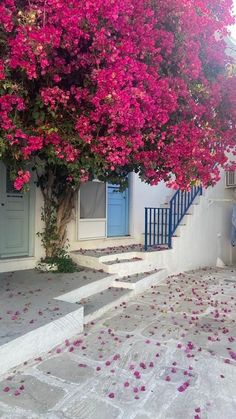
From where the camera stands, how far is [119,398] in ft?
8.80

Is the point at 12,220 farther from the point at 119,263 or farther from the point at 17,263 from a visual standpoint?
the point at 119,263

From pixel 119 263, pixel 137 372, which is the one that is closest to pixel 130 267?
pixel 119 263

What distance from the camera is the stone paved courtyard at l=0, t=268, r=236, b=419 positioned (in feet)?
8.31

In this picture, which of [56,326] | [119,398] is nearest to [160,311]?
[56,326]

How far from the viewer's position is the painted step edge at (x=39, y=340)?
2975 millimetres

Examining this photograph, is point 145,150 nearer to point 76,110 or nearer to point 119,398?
point 76,110

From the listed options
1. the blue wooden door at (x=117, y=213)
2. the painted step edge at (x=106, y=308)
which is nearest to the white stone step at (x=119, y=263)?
the painted step edge at (x=106, y=308)

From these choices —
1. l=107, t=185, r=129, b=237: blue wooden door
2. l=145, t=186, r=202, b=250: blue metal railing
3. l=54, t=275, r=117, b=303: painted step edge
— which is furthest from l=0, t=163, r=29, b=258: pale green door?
l=145, t=186, r=202, b=250: blue metal railing

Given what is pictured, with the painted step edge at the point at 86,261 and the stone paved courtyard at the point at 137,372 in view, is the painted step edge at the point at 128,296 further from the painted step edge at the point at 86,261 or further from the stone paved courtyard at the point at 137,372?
the painted step edge at the point at 86,261

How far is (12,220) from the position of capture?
5.89 metres

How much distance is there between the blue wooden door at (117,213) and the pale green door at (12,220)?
6.87 ft

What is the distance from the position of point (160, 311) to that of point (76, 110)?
300cm

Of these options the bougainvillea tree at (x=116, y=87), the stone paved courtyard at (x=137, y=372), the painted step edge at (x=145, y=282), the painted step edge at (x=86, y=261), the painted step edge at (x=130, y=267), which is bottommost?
the stone paved courtyard at (x=137, y=372)

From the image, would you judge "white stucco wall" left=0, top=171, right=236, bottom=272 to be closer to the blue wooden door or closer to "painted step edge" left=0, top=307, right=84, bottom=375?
the blue wooden door
